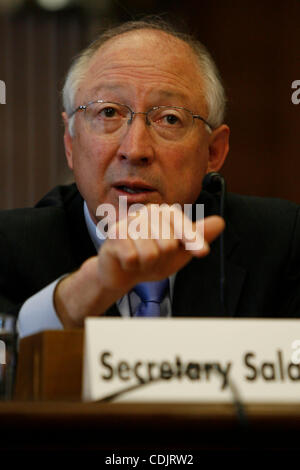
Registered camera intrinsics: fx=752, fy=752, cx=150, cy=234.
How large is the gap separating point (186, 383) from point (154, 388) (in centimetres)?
5

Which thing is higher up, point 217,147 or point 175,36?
point 175,36

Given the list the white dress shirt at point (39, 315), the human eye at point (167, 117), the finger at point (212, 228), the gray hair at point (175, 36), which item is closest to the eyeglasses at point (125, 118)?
the human eye at point (167, 117)

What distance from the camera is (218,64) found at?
4.30 metres

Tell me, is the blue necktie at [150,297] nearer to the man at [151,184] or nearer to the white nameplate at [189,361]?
the man at [151,184]

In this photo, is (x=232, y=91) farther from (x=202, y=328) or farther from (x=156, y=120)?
(x=202, y=328)

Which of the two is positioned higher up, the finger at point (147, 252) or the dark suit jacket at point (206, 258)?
the dark suit jacket at point (206, 258)

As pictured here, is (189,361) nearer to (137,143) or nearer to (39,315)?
(39,315)

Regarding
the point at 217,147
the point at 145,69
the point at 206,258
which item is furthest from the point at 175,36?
the point at 206,258

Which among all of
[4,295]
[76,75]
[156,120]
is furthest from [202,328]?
[76,75]

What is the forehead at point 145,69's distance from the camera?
6.92 ft

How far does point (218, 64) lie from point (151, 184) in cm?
250

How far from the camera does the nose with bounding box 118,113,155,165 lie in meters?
1.97

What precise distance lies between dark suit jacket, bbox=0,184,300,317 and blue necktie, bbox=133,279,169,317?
0.04 metres

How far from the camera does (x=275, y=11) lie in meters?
4.26
